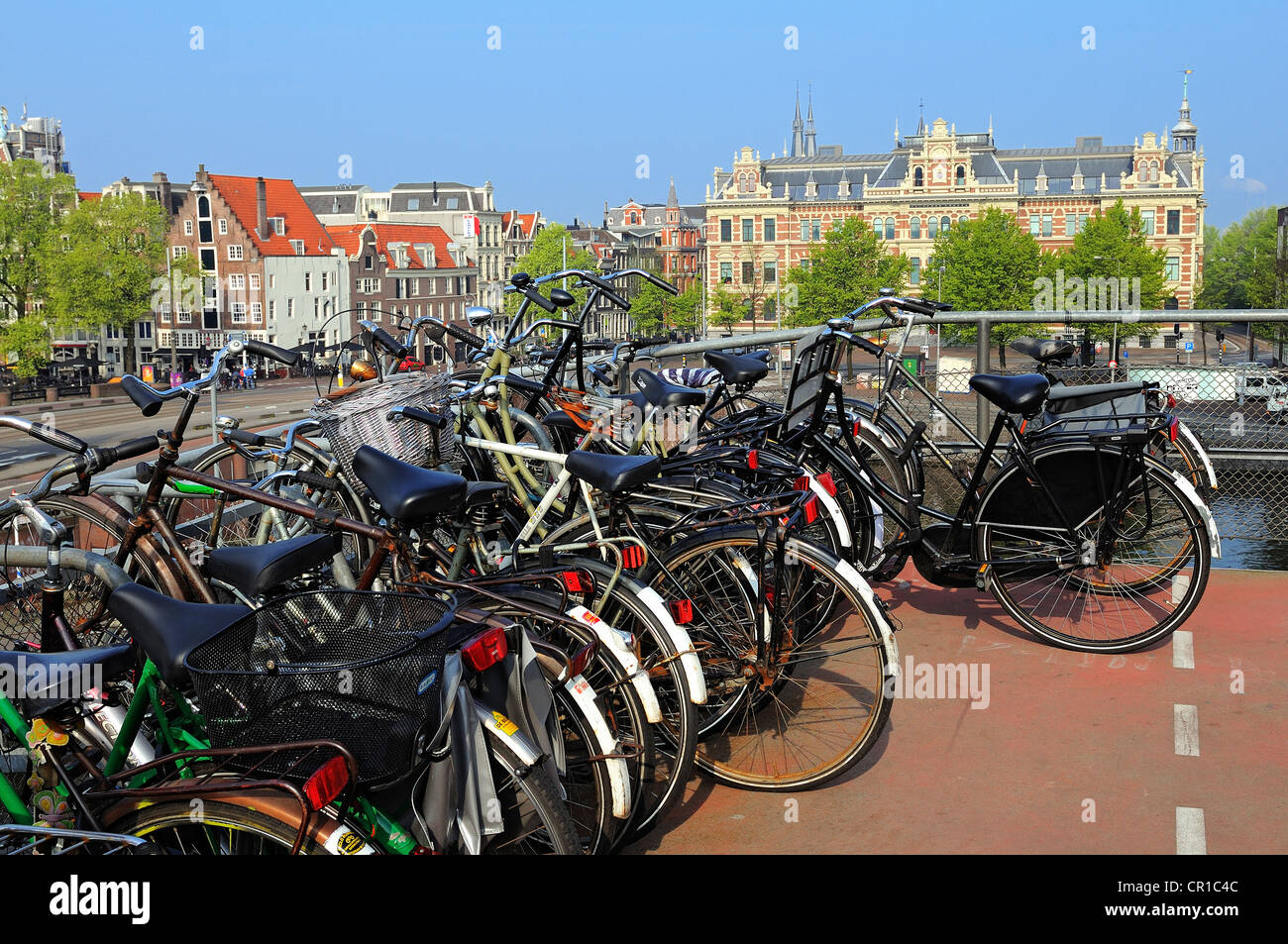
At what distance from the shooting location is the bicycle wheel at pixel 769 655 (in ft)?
10.7

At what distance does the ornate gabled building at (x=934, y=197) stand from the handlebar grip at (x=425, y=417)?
6535cm

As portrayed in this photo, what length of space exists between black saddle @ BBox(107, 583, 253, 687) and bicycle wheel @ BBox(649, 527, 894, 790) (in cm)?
137

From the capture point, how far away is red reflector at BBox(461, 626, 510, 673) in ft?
7.55

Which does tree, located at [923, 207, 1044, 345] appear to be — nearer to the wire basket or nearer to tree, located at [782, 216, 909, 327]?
tree, located at [782, 216, 909, 327]

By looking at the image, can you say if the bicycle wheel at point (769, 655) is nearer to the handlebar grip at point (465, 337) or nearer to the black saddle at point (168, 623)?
the black saddle at point (168, 623)

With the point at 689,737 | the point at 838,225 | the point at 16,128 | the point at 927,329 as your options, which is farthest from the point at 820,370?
the point at 16,128

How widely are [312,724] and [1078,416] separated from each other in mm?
3308

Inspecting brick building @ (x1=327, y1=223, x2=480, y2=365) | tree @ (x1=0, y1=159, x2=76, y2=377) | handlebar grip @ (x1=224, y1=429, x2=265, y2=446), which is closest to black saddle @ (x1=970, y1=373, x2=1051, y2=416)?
handlebar grip @ (x1=224, y1=429, x2=265, y2=446)

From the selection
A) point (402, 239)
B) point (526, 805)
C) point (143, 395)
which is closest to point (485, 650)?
point (526, 805)

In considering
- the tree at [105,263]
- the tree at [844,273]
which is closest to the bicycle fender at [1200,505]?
the tree at [105,263]

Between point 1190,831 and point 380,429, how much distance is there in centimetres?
277

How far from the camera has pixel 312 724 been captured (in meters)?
2.07

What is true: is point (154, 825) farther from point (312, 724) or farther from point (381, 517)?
point (381, 517)

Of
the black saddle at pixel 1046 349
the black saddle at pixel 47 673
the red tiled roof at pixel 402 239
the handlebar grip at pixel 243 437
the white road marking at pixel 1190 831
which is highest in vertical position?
the red tiled roof at pixel 402 239
